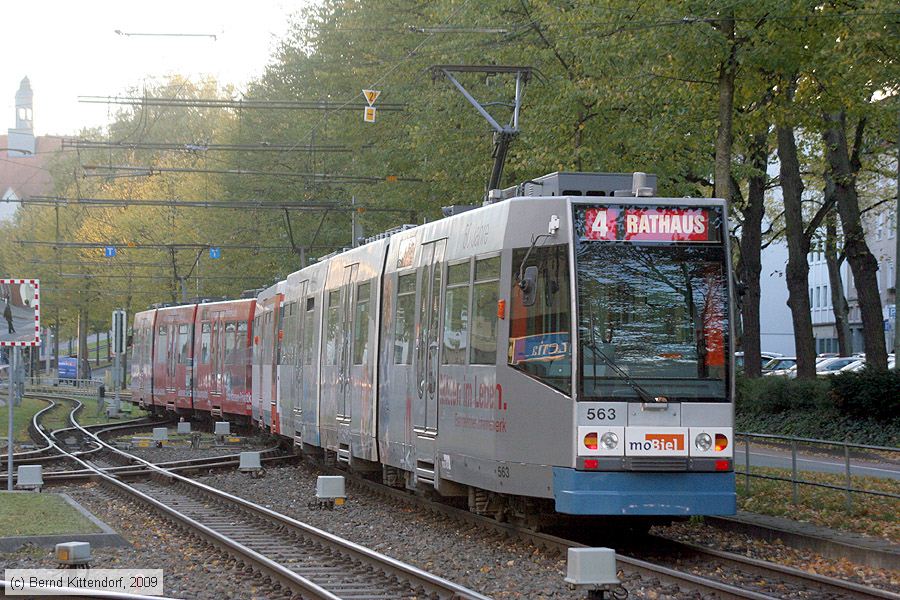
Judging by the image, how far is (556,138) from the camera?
2553 centimetres

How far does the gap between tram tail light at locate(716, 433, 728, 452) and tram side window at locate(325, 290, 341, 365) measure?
9346mm

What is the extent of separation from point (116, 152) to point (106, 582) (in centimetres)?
8212

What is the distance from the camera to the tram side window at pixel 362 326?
64.5 ft

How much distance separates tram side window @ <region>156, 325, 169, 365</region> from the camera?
46.0m

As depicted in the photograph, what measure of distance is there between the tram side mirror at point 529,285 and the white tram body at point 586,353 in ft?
0.06

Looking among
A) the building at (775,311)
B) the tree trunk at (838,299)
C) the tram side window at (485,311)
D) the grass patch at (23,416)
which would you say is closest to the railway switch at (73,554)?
the tram side window at (485,311)

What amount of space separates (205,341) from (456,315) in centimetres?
2640

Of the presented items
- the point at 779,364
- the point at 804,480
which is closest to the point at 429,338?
the point at 804,480

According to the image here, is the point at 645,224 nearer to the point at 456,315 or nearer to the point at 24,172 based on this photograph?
the point at 456,315

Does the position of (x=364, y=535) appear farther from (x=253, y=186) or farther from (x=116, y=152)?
(x=116, y=152)

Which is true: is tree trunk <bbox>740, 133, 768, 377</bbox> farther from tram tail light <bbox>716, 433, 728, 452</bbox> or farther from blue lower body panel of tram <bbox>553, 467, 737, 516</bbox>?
blue lower body panel of tram <bbox>553, 467, 737, 516</bbox>

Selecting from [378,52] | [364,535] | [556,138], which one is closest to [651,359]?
[364,535]

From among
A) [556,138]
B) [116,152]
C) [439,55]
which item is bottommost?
[556,138]

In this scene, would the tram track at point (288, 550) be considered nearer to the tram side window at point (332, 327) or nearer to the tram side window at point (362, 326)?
the tram side window at point (362, 326)
